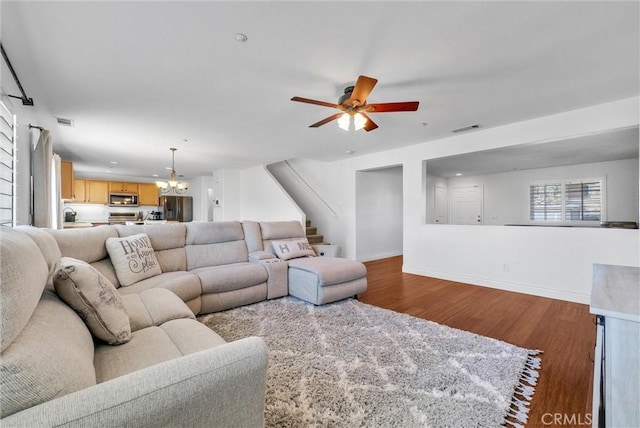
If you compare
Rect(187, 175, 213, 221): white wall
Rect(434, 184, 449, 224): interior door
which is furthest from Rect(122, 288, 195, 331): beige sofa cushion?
Rect(187, 175, 213, 221): white wall

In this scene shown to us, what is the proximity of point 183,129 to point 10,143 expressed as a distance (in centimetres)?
187

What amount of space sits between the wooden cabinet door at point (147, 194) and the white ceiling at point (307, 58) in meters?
5.67

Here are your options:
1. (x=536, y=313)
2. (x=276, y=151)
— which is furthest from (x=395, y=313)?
(x=276, y=151)

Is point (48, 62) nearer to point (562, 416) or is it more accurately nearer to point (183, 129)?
point (183, 129)

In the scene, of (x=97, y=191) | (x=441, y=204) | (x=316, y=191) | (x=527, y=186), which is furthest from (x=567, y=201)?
(x=97, y=191)

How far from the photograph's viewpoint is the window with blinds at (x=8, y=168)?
2473 mm

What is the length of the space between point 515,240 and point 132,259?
4.69m

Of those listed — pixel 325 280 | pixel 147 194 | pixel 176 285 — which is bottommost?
pixel 325 280

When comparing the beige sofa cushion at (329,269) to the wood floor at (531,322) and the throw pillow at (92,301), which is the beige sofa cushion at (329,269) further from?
the throw pillow at (92,301)

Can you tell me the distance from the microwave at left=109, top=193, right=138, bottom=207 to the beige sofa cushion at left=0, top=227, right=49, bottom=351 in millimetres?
8813

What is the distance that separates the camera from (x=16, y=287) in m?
0.83

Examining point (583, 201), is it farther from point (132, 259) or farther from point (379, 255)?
point (132, 259)

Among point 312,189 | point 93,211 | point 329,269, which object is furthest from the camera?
point 93,211

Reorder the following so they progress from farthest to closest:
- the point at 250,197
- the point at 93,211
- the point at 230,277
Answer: the point at 93,211 < the point at 250,197 < the point at 230,277
